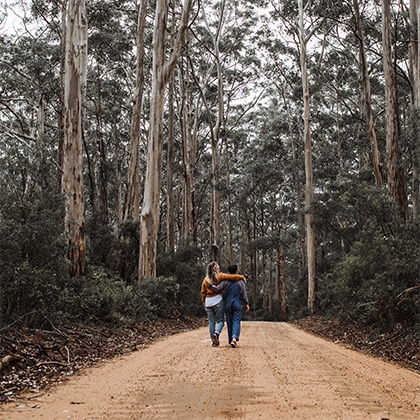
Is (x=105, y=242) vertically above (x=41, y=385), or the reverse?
(x=105, y=242)

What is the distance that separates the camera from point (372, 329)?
1055cm

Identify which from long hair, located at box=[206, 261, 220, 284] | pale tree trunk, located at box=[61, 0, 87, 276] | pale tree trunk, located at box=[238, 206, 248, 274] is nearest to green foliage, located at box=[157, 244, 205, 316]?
pale tree trunk, located at box=[61, 0, 87, 276]

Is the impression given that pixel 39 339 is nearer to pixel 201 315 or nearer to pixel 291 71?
pixel 201 315

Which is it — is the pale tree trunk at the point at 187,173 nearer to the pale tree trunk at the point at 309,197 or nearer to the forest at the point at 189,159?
the forest at the point at 189,159

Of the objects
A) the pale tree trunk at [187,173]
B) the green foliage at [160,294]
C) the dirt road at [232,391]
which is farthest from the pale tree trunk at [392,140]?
the pale tree trunk at [187,173]

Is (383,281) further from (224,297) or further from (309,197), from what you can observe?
(309,197)

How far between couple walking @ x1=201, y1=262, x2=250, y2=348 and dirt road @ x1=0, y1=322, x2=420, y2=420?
51.6 inches

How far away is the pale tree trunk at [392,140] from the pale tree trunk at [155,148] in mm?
6448

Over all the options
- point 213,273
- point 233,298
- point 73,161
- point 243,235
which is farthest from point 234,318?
point 243,235

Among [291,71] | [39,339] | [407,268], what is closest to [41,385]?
[39,339]

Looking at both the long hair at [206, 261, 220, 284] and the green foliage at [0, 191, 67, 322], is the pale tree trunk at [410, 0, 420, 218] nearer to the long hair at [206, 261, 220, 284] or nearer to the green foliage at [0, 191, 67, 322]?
the long hair at [206, 261, 220, 284]

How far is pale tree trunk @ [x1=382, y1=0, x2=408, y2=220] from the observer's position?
14125 millimetres

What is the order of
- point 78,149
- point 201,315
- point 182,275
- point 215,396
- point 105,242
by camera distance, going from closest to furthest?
1. point 215,396
2. point 78,149
3. point 105,242
4. point 182,275
5. point 201,315

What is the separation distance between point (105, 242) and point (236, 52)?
18.6 meters
